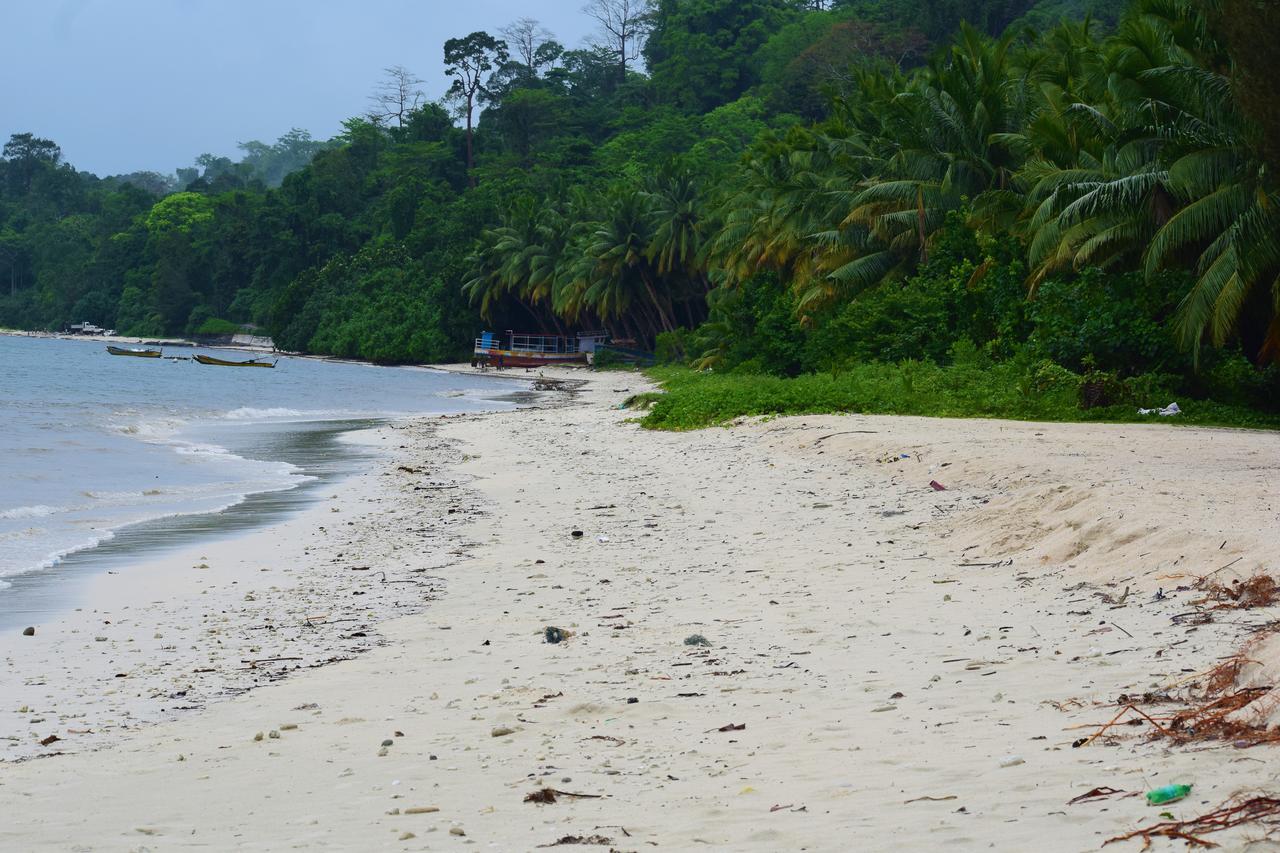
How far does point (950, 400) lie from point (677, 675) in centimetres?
1573

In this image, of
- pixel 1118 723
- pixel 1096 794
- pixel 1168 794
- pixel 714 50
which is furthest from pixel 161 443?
pixel 714 50

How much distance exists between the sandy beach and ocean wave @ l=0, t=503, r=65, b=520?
3802 millimetres

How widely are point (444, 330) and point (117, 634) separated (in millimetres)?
75344

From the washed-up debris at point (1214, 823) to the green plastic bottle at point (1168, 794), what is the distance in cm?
15

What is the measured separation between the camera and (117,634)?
311 inches

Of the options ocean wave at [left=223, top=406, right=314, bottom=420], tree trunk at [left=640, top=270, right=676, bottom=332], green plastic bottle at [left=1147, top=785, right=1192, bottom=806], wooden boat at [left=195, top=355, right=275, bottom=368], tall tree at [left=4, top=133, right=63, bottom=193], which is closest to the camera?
green plastic bottle at [left=1147, top=785, right=1192, bottom=806]

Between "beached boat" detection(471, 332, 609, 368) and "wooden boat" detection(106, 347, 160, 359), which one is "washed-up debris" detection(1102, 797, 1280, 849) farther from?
"wooden boat" detection(106, 347, 160, 359)

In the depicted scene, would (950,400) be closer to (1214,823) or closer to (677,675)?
(677,675)

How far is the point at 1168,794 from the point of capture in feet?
11.6

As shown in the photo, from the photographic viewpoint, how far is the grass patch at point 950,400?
19031 millimetres

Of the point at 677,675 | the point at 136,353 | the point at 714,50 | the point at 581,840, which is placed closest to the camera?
the point at 581,840

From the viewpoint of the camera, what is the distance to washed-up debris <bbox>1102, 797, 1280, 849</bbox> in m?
3.26

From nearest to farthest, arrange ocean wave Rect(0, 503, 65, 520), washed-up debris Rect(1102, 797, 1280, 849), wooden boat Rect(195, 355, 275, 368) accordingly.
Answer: washed-up debris Rect(1102, 797, 1280, 849), ocean wave Rect(0, 503, 65, 520), wooden boat Rect(195, 355, 275, 368)

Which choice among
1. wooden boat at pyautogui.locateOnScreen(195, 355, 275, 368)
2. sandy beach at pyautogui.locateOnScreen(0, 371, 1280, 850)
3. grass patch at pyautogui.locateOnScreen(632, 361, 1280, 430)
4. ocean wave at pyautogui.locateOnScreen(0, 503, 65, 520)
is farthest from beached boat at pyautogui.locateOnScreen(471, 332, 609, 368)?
sandy beach at pyautogui.locateOnScreen(0, 371, 1280, 850)
